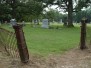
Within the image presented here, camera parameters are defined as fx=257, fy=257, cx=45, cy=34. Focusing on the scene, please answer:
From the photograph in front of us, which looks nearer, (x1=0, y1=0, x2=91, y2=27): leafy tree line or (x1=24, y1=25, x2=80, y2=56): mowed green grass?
(x1=24, y1=25, x2=80, y2=56): mowed green grass

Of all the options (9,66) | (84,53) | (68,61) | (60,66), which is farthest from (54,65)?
(84,53)

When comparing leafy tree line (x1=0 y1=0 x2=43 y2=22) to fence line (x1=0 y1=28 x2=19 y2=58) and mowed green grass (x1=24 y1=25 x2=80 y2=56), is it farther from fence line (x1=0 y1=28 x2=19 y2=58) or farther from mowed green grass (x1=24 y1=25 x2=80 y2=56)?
fence line (x1=0 y1=28 x2=19 y2=58)

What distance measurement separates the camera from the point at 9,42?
870cm

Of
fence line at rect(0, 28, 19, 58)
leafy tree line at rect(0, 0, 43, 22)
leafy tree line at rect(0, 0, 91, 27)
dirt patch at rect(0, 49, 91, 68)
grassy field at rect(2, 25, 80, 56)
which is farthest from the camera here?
leafy tree line at rect(0, 0, 43, 22)

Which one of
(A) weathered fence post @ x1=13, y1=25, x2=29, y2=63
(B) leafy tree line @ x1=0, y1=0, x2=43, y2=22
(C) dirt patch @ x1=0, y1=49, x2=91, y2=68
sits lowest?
(B) leafy tree line @ x1=0, y1=0, x2=43, y2=22

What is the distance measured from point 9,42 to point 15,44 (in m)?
0.47

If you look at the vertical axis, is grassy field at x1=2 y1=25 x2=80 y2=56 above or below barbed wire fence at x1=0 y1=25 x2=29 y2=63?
below

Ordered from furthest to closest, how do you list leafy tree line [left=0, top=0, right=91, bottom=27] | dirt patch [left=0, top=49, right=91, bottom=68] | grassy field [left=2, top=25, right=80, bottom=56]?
leafy tree line [left=0, top=0, right=91, bottom=27] < grassy field [left=2, top=25, right=80, bottom=56] < dirt patch [left=0, top=49, right=91, bottom=68]

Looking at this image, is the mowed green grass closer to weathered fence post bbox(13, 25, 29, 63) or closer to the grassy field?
the grassy field

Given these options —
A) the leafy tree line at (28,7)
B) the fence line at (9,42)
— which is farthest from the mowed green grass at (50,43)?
the leafy tree line at (28,7)

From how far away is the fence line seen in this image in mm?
7711

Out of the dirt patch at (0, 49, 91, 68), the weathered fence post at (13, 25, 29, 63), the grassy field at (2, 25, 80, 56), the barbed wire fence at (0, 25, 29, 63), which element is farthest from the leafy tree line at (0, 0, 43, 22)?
the weathered fence post at (13, 25, 29, 63)

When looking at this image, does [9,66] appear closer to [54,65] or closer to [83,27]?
[54,65]

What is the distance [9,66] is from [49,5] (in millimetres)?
29818
